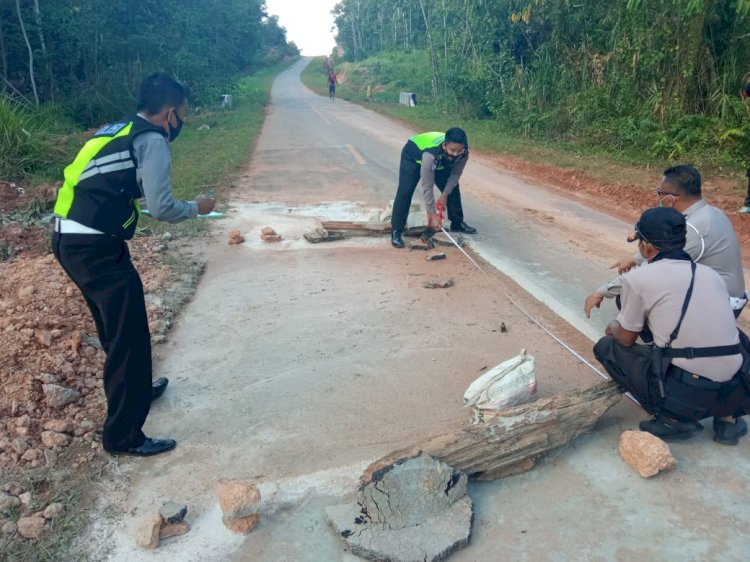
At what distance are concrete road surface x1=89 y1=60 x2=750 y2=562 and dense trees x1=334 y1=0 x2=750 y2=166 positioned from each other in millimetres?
5105

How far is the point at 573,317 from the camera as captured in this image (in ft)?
18.1

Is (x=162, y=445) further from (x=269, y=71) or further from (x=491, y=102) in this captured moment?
(x=269, y=71)

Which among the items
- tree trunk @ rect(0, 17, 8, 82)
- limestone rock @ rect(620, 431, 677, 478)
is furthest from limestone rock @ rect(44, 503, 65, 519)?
tree trunk @ rect(0, 17, 8, 82)

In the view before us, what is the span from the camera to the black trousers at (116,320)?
3361mm

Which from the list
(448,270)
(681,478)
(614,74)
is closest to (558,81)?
(614,74)

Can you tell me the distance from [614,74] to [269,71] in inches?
2226

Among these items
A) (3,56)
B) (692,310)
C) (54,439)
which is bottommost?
(54,439)

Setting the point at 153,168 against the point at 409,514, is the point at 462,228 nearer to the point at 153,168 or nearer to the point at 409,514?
the point at 153,168

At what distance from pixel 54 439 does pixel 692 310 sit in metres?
3.62

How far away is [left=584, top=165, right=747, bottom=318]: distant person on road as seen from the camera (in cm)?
392

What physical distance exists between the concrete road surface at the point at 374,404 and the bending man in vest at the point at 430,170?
0.49 m

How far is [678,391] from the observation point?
11.1 feet

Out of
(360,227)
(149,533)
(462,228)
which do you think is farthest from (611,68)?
(149,533)

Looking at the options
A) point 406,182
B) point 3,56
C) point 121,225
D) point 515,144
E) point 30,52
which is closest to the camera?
point 121,225
